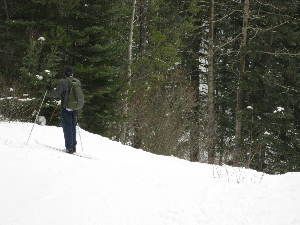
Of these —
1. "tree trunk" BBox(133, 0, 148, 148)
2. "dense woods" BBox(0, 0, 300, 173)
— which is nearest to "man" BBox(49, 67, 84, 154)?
"dense woods" BBox(0, 0, 300, 173)

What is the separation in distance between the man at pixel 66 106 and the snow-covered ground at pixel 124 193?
0.69 m

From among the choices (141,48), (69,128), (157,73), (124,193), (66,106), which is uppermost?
(141,48)

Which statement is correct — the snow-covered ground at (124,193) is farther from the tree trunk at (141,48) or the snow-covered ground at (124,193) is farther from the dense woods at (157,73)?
the tree trunk at (141,48)

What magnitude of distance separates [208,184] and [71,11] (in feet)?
30.3

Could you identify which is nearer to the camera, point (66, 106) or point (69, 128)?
point (66, 106)

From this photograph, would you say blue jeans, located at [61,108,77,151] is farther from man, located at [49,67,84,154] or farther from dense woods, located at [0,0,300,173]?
dense woods, located at [0,0,300,173]

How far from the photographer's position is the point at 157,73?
2069cm

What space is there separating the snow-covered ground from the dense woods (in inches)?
213

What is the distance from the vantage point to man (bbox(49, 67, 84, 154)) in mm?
10852

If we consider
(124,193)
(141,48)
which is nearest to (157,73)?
(141,48)

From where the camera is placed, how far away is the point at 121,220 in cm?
677

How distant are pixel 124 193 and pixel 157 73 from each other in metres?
13.1

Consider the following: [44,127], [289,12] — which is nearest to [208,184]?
[44,127]

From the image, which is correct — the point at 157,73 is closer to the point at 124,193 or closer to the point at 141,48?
the point at 141,48
